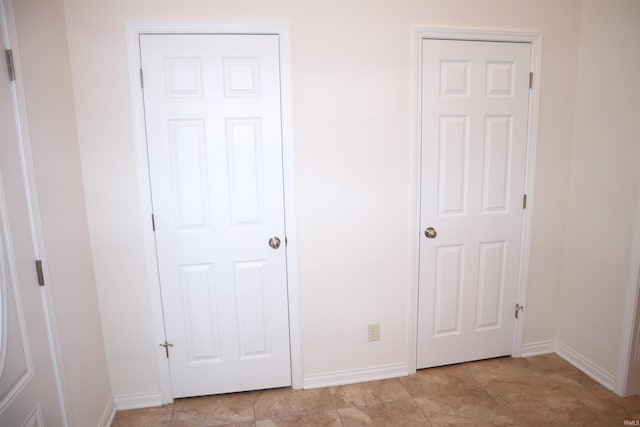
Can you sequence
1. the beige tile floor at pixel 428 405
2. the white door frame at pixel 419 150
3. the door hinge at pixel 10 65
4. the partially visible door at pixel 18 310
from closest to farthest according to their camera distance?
1. the partially visible door at pixel 18 310
2. the door hinge at pixel 10 65
3. the beige tile floor at pixel 428 405
4. the white door frame at pixel 419 150

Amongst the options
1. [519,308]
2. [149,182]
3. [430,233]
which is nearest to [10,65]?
[149,182]

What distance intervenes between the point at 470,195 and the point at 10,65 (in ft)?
7.77

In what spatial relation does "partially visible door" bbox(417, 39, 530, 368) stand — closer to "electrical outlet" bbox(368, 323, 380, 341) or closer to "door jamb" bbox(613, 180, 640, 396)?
"electrical outlet" bbox(368, 323, 380, 341)

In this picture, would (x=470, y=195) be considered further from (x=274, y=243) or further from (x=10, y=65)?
(x=10, y=65)

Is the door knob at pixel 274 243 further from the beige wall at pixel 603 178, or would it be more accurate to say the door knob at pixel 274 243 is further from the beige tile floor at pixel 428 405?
the beige wall at pixel 603 178

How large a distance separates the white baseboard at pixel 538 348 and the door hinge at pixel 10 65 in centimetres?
323

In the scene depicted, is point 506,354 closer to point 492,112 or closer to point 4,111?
point 492,112

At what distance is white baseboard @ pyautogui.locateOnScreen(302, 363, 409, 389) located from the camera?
7.27 ft

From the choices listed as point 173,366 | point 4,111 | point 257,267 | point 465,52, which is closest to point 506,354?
point 257,267

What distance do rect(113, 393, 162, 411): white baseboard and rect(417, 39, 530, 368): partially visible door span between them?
1.71m

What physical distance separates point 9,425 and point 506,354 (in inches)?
107

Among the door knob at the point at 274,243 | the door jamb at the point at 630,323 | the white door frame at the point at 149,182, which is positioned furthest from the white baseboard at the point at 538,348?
the door knob at the point at 274,243

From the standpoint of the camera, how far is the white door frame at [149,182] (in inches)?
71.4

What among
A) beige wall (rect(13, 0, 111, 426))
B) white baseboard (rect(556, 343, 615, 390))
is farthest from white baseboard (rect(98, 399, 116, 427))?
white baseboard (rect(556, 343, 615, 390))
